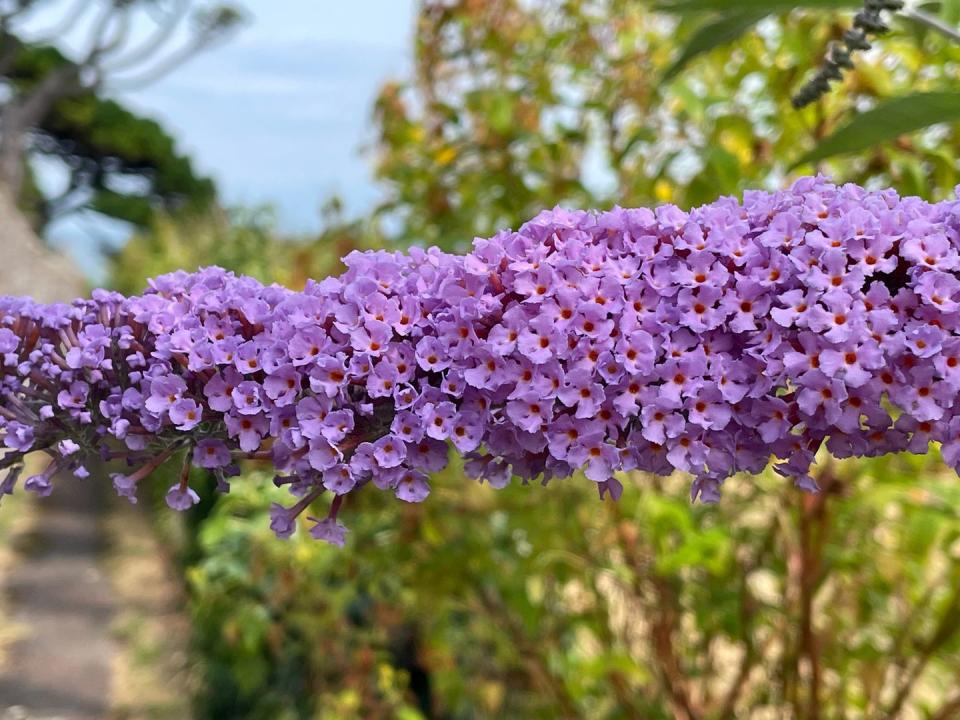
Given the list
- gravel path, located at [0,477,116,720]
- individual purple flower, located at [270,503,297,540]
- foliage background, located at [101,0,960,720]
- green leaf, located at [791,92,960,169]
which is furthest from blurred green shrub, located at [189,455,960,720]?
gravel path, located at [0,477,116,720]

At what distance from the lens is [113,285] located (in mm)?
7059

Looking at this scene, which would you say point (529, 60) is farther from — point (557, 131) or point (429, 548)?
point (429, 548)

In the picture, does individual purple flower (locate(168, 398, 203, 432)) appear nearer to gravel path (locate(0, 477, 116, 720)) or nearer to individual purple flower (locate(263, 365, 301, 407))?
individual purple flower (locate(263, 365, 301, 407))

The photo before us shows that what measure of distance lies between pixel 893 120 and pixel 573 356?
334mm

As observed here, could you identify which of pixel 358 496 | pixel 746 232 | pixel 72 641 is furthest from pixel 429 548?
pixel 72 641

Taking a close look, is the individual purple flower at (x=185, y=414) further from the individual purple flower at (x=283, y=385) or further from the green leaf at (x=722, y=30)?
the green leaf at (x=722, y=30)

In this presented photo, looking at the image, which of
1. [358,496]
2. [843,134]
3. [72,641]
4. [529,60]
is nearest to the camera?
[843,134]

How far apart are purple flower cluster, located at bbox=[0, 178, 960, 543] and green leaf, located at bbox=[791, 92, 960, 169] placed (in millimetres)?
123

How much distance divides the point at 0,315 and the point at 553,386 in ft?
1.23

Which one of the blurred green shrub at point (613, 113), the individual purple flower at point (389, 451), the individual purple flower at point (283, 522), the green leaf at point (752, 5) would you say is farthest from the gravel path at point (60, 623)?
the green leaf at point (752, 5)

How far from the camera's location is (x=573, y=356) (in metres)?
0.50

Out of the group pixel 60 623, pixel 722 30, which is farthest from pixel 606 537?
pixel 60 623

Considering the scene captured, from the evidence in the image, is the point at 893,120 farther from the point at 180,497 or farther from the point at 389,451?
the point at 180,497

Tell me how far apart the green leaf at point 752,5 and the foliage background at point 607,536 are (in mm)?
369
